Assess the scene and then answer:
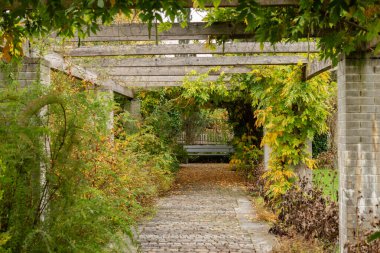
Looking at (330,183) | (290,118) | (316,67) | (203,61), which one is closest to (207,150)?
(290,118)

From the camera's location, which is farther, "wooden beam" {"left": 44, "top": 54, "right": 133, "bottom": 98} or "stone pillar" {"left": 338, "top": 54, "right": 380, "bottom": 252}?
"wooden beam" {"left": 44, "top": 54, "right": 133, "bottom": 98}

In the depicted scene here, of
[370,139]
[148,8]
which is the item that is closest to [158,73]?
[370,139]

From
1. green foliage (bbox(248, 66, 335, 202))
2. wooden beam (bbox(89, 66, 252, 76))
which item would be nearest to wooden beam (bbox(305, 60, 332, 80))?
green foliage (bbox(248, 66, 335, 202))

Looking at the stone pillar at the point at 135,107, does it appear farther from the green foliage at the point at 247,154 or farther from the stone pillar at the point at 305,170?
the stone pillar at the point at 305,170

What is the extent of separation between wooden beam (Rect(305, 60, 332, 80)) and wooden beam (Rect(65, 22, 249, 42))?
1778 mm

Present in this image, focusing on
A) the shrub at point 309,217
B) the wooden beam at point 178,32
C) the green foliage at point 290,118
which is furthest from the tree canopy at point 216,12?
the green foliage at point 290,118

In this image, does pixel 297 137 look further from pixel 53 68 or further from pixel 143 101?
pixel 143 101

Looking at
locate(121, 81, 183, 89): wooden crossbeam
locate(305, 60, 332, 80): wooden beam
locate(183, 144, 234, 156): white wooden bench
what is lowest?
locate(183, 144, 234, 156): white wooden bench

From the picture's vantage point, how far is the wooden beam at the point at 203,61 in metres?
8.41

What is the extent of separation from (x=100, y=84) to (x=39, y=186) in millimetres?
6593

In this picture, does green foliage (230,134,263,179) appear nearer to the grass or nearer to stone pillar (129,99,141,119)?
the grass

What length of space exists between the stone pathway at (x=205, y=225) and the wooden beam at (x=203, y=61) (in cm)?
279

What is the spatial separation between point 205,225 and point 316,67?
3.19 meters

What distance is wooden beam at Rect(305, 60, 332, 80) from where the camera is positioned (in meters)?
6.66
